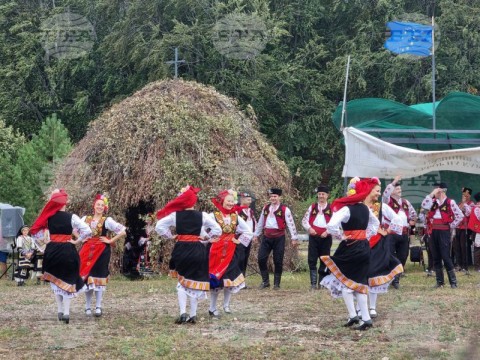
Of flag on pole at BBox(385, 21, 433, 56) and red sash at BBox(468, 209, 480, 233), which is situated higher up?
flag on pole at BBox(385, 21, 433, 56)

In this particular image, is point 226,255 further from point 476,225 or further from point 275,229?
point 476,225

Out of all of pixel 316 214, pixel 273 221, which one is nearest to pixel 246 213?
pixel 273 221

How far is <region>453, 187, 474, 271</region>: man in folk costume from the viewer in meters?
18.5

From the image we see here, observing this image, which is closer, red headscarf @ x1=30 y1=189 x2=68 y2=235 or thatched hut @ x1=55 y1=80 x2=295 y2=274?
red headscarf @ x1=30 y1=189 x2=68 y2=235

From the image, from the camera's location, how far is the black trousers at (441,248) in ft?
48.2

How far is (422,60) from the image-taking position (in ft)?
111

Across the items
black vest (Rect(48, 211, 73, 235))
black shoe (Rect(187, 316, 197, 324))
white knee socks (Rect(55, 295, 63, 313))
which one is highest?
black vest (Rect(48, 211, 73, 235))

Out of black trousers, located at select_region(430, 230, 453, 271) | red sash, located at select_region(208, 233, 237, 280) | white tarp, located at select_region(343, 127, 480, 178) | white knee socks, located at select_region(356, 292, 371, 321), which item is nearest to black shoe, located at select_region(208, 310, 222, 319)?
red sash, located at select_region(208, 233, 237, 280)

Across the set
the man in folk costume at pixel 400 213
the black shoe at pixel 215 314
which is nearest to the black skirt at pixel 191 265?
the black shoe at pixel 215 314

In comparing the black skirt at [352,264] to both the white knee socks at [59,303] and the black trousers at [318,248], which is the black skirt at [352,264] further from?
the black trousers at [318,248]

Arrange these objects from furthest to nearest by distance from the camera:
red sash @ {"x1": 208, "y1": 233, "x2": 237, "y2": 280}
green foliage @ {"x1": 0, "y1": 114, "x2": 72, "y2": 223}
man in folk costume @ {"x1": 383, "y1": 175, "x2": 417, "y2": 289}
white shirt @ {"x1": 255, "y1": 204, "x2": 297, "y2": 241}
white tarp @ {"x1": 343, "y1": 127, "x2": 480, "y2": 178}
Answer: green foliage @ {"x1": 0, "y1": 114, "x2": 72, "y2": 223}, white tarp @ {"x1": 343, "y1": 127, "x2": 480, "y2": 178}, white shirt @ {"x1": 255, "y1": 204, "x2": 297, "y2": 241}, man in folk costume @ {"x1": 383, "y1": 175, "x2": 417, "y2": 289}, red sash @ {"x1": 208, "y1": 233, "x2": 237, "y2": 280}

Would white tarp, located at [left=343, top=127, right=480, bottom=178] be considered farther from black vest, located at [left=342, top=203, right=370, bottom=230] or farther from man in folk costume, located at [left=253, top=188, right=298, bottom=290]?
black vest, located at [left=342, top=203, right=370, bottom=230]

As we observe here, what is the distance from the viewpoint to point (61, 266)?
1106 centimetres

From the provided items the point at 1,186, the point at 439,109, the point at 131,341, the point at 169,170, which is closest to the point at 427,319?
the point at 131,341
